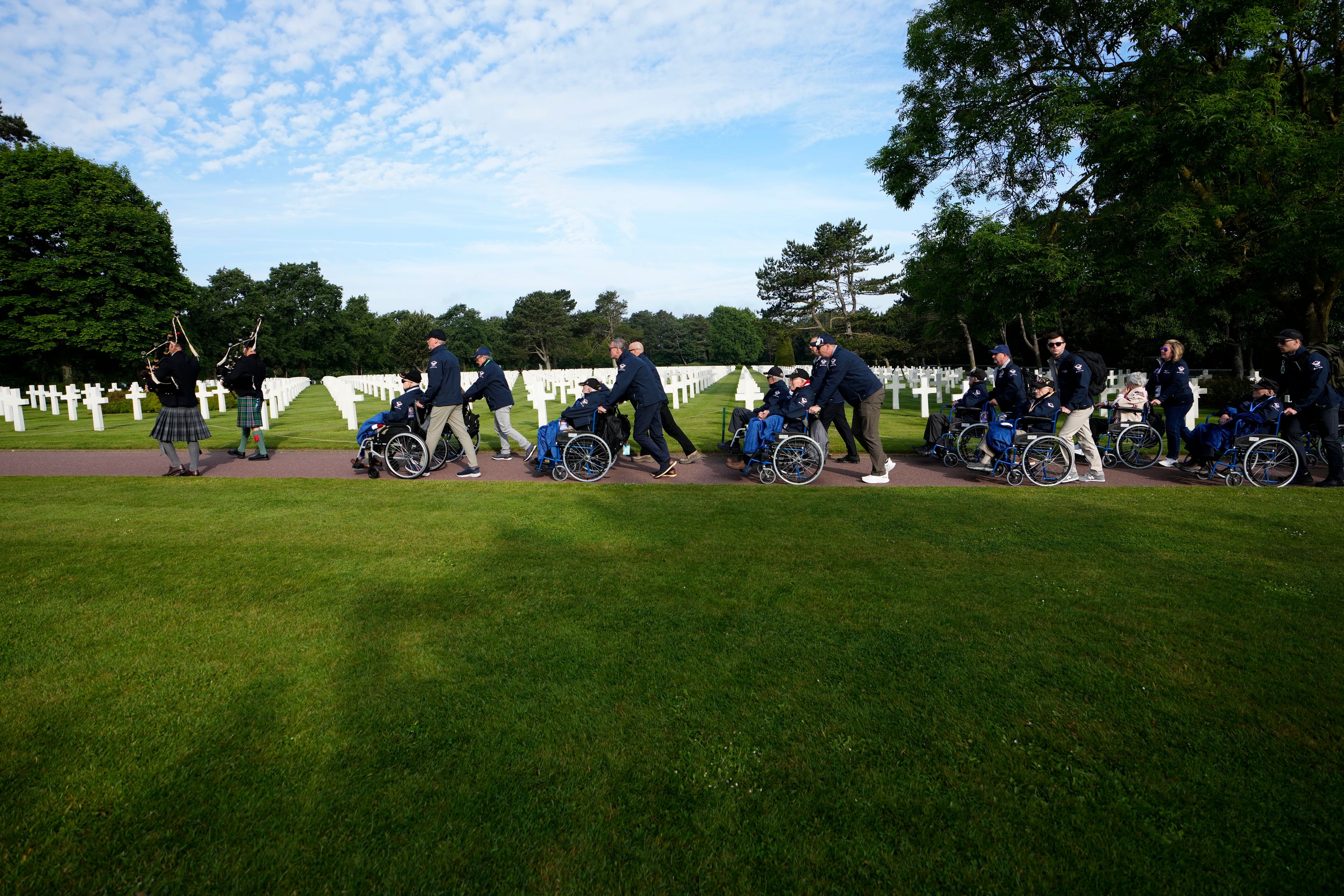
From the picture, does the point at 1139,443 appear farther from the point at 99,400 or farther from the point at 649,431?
the point at 99,400

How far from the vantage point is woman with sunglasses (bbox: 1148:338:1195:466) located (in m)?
9.57

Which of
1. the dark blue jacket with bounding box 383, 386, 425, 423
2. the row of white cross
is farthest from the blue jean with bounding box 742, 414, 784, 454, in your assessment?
the row of white cross

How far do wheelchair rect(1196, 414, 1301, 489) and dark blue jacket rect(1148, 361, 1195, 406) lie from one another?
0.78 metres

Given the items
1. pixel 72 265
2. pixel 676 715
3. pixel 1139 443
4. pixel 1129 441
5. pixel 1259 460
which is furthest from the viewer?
pixel 72 265

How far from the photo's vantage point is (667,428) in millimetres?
10273

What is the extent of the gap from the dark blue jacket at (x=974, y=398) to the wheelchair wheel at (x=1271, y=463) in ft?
10.0

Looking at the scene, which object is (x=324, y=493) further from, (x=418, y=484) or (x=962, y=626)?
(x=962, y=626)

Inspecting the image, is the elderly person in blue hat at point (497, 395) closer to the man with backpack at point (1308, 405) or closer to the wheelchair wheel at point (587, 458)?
the wheelchair wheel at point (587, 458)

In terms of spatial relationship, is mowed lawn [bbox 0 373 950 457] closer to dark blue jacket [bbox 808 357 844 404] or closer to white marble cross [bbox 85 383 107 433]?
white marble cross [bbox 85 383 107 433]

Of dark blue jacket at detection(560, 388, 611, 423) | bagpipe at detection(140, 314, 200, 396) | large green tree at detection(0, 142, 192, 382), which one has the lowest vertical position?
dark blue jacket at detection(560, 388, 611, 423)

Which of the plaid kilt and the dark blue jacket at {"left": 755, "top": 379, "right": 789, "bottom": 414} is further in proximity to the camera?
the plaid kilt

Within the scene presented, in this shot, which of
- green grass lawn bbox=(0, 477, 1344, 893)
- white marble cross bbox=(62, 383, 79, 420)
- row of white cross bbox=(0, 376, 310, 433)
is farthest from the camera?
white marble cross bbox=(62, 383, 79, 420)

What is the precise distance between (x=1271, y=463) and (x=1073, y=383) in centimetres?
244

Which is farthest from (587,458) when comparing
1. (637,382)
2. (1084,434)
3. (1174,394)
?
(1174,394)
